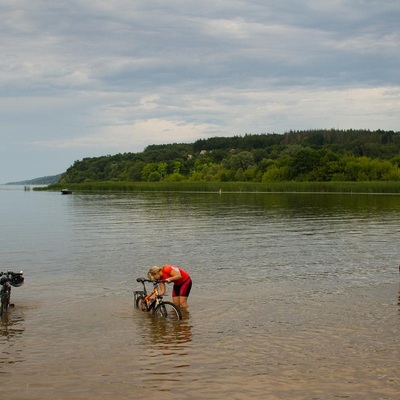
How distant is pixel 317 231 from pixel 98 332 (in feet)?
91.8

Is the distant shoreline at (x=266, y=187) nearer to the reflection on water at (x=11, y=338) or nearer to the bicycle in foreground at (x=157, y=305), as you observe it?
the bicycle in foreground at (x=157, y=305)

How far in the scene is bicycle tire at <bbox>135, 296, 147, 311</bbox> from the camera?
17216 millimetres

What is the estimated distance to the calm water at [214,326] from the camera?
11.2 metres

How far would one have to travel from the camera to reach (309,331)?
14.8 m

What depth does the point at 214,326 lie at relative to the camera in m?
15.5

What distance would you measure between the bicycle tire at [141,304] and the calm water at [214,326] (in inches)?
15.6

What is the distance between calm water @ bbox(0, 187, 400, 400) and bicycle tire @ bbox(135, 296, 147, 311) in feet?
1.30

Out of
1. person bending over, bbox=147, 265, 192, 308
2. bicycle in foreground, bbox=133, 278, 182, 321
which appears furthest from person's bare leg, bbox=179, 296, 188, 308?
bicycle in foreground, bbox=133, 278, 182, 321

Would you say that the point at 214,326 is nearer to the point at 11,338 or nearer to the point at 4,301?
the point at 11,338

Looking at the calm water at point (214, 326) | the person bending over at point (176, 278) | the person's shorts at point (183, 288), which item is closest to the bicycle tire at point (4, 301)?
the calm water at point (214, 326)

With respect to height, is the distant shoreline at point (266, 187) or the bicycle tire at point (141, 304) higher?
the distant shoreline at point (266, 187)

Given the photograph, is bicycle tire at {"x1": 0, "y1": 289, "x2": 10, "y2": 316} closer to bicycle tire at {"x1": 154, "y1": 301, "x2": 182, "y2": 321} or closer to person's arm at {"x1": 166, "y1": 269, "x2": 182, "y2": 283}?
bicycle tire at {"x1": 154, "y1": 301, "x2": 182, "y2": 321}

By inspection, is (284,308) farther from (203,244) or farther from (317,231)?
(317,231)

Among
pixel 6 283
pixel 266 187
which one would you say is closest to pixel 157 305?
pixel 6 283
